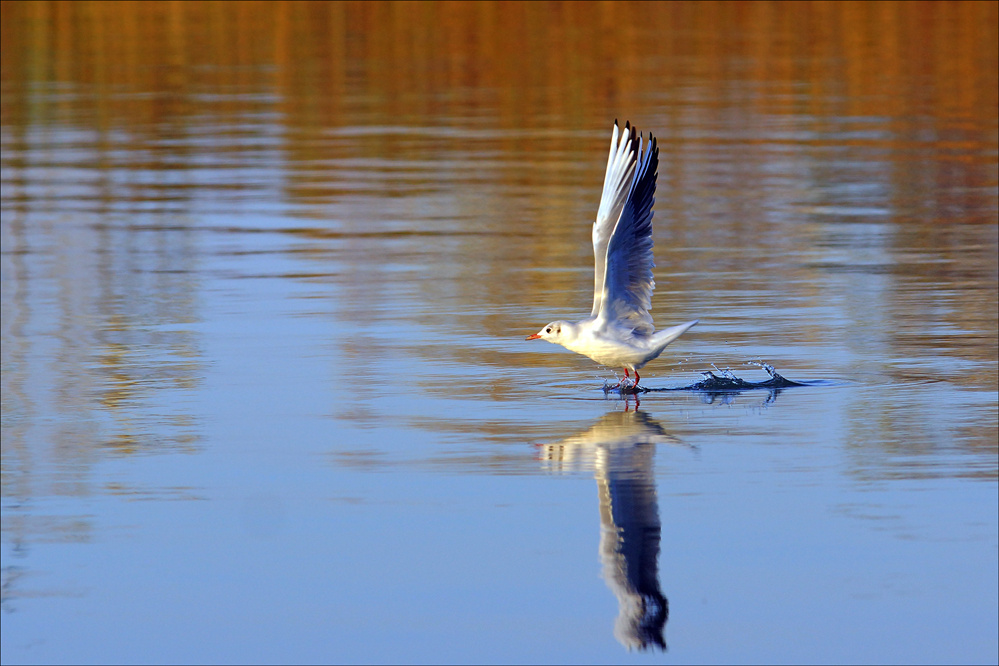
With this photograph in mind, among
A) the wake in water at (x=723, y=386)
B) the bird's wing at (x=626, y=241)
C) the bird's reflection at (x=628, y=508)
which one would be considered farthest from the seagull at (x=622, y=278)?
the bird's reflection at (x=628, y=508)

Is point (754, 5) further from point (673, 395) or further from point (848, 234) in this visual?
point (673, 395)

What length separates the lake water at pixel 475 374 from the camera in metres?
7.34

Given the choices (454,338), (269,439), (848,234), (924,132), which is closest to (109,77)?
(924,132)

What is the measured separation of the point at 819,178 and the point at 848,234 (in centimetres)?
472

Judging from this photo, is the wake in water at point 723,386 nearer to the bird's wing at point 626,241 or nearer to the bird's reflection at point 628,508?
the bird's wing at point 626,241

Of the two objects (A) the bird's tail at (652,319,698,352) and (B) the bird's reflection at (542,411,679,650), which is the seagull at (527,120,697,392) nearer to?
(A) the bird's tail at (652,319,698,352)

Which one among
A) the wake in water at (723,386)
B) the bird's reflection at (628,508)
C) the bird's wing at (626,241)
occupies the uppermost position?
the bird's wing at (626,241)

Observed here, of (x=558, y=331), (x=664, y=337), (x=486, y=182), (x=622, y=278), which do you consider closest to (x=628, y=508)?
(x=664, y=337)

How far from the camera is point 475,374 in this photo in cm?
1137

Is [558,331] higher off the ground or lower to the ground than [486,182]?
lower

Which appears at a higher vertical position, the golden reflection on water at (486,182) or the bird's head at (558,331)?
the golden reflection on water at (486,182)

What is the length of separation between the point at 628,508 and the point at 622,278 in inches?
119

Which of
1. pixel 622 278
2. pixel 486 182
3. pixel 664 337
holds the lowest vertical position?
pixel 664 337

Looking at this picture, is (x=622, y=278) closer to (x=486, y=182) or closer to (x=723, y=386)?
(x=723, y=386)
